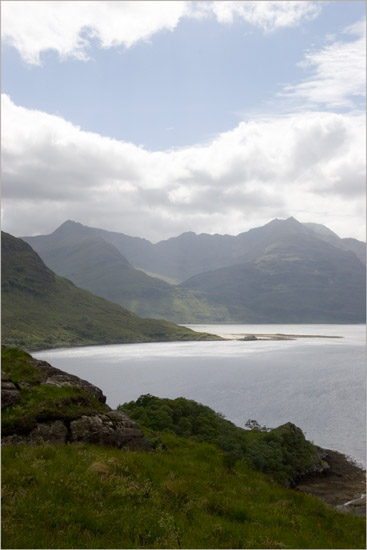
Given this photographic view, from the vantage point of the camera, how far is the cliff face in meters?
19.0

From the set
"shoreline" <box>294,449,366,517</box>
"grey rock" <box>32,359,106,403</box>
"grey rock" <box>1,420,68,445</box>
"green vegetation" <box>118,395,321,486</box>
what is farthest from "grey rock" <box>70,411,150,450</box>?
"shoreline" <box>294,449,366,517</box>

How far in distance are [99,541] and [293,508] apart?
9.54 metres

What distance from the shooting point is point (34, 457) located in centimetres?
1576

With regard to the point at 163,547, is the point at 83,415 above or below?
above

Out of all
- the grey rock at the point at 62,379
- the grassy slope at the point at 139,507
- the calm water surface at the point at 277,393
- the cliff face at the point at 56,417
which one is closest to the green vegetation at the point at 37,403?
the cliff face at the point at 56,417

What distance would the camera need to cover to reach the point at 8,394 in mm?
21047

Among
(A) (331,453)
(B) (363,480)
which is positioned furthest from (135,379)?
(B) (363,480)

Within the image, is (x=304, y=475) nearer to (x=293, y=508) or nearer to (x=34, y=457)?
(x=293, y=508)

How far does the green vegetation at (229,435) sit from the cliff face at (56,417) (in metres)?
26.9

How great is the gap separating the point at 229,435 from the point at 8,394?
43840mm

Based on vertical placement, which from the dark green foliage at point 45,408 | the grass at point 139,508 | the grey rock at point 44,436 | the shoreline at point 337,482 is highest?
the dark green foliage at point 45,408

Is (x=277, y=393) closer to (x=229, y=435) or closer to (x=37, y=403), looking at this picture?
(x=229, y=435)

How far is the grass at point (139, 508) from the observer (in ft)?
39.6

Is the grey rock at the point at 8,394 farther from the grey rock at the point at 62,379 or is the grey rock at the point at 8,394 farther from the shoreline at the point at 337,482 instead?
the shoreline at the point at 337,482
